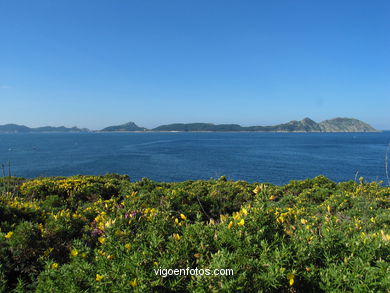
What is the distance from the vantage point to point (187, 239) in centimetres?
266

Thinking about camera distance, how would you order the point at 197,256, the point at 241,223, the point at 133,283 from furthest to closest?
the point at 241,223 → the point at 197,256 → the point at 133,283

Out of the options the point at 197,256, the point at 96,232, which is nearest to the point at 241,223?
the point at 197,256

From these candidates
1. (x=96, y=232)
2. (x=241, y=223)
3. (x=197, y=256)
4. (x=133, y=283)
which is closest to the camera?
(x=133, y=283)

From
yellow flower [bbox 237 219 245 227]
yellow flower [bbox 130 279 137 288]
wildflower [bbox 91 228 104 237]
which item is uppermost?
yellow flower [bbox 237 219 245 227]

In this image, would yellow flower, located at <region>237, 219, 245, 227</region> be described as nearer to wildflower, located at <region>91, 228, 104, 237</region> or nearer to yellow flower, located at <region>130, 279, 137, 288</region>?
yellow flower, located at <region>130, 279, 137, 288</region>

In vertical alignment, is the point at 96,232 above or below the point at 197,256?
below

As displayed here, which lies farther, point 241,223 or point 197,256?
point 241,223

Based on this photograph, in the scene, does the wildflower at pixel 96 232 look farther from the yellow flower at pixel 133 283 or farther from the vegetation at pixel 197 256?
the yellow flower at pixel 133 283

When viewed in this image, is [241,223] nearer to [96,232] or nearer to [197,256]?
[197,256]

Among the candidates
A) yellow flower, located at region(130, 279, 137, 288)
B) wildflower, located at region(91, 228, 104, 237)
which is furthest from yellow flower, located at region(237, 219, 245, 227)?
wildflower, located at region(91, 228, 104, 237)

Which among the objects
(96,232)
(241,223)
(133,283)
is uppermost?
(241,223)

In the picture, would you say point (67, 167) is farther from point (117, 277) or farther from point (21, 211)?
point (117, 277)

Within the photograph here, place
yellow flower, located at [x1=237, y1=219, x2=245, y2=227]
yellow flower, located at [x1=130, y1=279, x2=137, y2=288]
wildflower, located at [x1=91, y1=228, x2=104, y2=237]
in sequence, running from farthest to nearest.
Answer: wildflower, located at [x1=91, y1=228, x2=104, y2=237]
yellow flower, located at [x1=237, y1=219, x2=245, y2=227]
yellow flower, located at [x1=130, y1=279, x2=137, y2=288]

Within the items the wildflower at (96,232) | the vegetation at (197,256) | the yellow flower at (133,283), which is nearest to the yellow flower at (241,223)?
the vegetation at (197,256)
